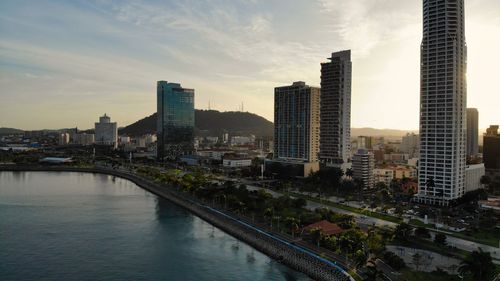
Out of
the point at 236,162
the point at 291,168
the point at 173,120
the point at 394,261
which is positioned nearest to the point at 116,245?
the point at 394,261

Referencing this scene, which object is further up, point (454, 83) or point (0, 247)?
point (454, 83)

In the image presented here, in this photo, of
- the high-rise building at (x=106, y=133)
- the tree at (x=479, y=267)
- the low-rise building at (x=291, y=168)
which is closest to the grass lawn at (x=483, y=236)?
the tree at (x=479, y=267)

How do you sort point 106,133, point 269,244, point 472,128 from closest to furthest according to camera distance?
point 269,244
point 472,128
point 106,133

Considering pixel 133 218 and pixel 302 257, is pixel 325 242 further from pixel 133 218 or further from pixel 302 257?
pixel 133 218

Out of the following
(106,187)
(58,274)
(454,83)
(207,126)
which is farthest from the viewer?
(207,126)

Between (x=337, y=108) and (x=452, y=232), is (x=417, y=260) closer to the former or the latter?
(x=452, y=232)

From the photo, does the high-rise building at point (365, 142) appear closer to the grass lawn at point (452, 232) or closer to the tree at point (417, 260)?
the grass lawn at point (452, 232)

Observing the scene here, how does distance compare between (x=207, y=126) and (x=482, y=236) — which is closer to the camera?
(x=482, y=236)

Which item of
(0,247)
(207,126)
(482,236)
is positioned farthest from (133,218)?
(207,126)
